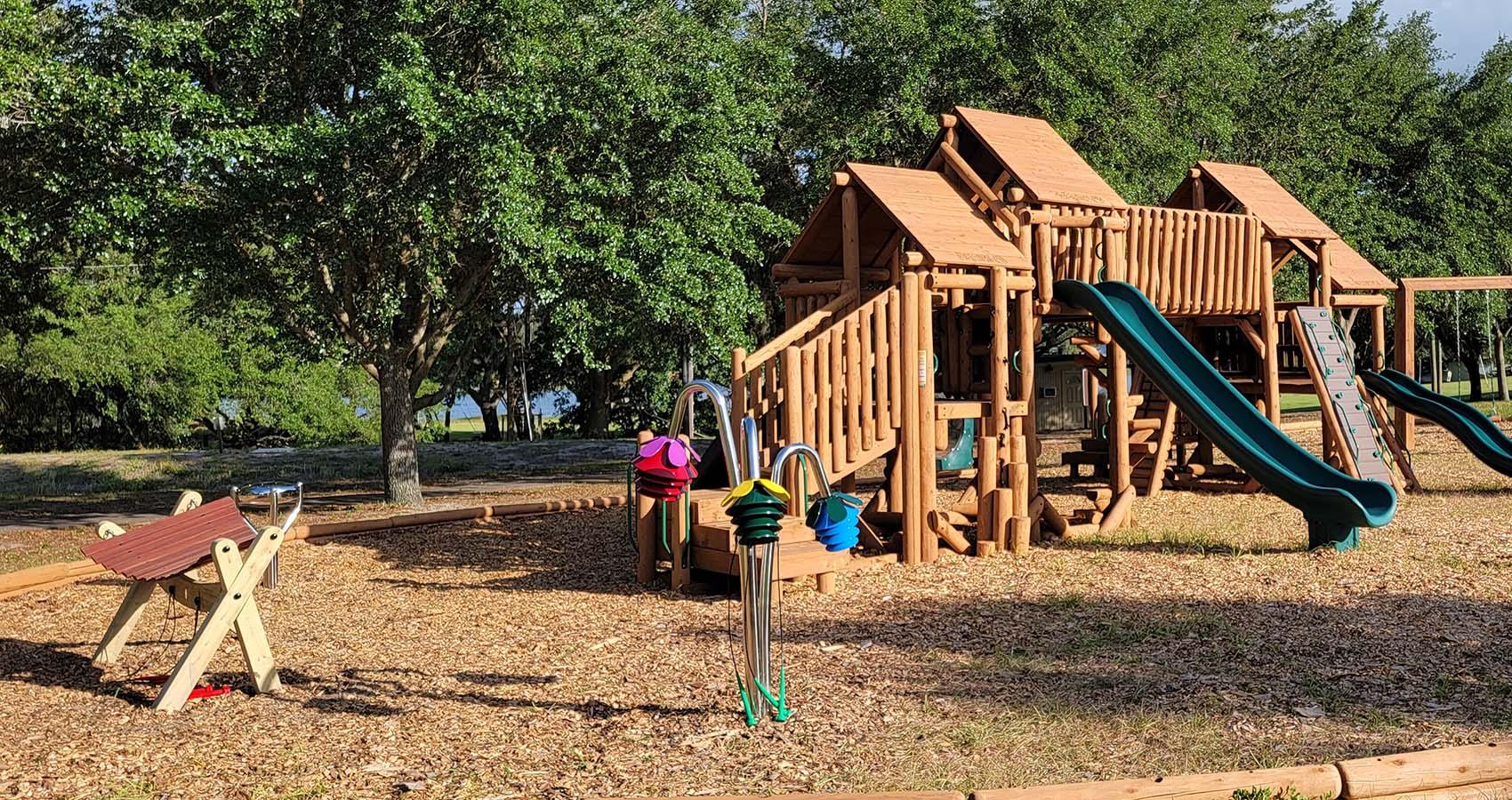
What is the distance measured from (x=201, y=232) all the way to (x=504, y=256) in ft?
10.6

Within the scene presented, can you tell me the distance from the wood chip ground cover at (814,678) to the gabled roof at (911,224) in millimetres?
2466

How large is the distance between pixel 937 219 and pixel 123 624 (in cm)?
675

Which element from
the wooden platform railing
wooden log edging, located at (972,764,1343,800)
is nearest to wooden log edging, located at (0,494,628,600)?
the wooden platform railing

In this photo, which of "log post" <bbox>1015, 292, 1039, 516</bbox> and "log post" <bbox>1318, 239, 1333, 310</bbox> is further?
"log post" <bbox>1318, 239, 1333, 310</bbox>

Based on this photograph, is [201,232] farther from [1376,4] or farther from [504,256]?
[1376,4]

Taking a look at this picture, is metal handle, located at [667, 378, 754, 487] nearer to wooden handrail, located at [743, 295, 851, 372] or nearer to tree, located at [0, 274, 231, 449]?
wooden handrail, located at [743, 295, 851, 372]

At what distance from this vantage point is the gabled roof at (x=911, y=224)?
10.3 meters

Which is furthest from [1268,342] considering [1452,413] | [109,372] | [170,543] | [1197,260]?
[109,372]

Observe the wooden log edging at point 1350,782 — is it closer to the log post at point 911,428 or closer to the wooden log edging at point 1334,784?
the wooden log edging at point 1334,784

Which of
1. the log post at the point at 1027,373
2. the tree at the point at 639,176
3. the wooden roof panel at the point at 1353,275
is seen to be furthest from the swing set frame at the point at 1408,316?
the tree at the point at 639,176

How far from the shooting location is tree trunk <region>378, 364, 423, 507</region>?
50.3 ft

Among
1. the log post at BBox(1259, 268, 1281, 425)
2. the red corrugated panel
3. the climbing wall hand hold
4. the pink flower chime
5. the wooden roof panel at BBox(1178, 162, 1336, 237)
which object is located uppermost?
the wooden roof panel at BBox(1178, 162, 1336, 237)

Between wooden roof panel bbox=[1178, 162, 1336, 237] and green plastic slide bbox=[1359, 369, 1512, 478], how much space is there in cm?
184

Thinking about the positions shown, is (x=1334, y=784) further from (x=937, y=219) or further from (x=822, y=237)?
(x=822, y=237)
